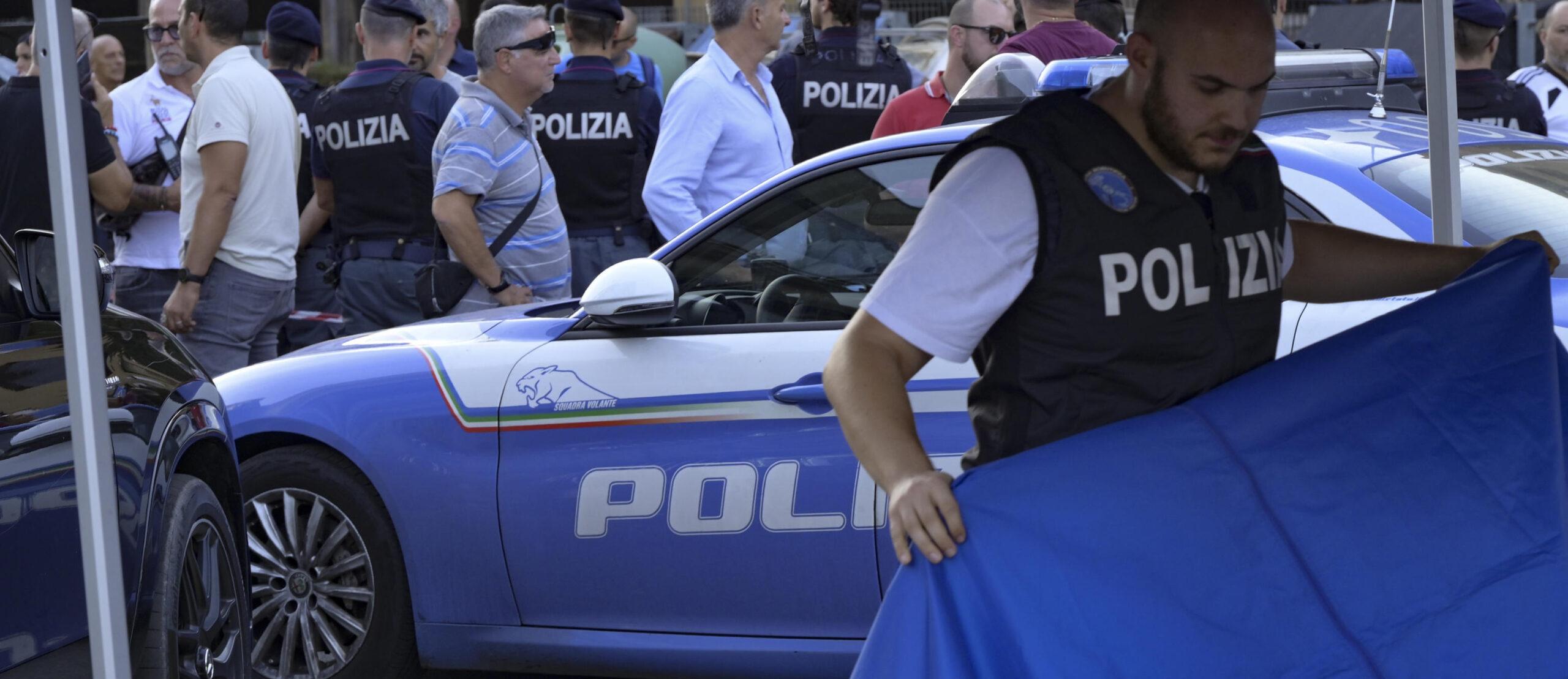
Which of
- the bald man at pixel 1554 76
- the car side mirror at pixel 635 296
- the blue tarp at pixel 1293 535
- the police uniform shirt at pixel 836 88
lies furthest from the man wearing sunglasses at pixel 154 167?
the bald man at pixel 1554 76

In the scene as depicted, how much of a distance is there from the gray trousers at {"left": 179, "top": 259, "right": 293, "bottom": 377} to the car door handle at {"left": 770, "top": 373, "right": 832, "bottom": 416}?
9.24ft

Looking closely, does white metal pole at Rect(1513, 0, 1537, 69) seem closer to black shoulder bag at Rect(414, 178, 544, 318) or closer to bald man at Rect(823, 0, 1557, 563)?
black shoulder bag at Rect(414, 178, 544, 318)

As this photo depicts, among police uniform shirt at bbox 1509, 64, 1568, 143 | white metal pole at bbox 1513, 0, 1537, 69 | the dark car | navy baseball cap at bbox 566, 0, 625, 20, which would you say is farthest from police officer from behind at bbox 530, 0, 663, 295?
white metal pole at bbox 1513, 0, 1537, 69

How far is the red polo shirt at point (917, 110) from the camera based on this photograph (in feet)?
20.1

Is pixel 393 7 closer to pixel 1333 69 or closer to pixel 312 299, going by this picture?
pixel 312 299

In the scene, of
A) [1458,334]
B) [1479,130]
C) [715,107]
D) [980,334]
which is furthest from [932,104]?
[980,334]

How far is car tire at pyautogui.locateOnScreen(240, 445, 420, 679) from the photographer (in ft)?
14.8

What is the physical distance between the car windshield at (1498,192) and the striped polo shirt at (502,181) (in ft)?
9.52

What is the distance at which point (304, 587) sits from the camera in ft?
15.2

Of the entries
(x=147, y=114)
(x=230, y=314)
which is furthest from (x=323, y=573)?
(x=147, y=114)

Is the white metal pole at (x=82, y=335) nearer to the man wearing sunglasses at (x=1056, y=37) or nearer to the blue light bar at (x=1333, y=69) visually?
the blue light bar at (x=1333, y=69)

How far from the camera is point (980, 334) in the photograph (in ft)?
7.70

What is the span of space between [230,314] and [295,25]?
5.70ft

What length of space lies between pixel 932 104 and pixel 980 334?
3.89 meters
